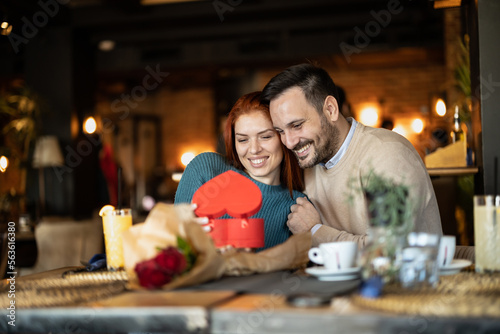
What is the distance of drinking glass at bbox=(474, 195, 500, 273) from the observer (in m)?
1.25

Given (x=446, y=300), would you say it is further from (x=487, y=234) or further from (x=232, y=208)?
(x=232, y=208)

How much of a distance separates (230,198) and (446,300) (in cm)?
75

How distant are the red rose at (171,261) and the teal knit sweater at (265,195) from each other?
0.90 m

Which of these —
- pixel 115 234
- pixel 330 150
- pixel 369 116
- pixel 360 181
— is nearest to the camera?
pixel 115 234

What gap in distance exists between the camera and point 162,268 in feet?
3.64

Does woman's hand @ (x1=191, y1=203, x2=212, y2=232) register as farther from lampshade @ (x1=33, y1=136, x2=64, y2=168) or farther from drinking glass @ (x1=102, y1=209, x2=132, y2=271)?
lampshade @ (x1=33, y1=136, x2=64, y2=168)

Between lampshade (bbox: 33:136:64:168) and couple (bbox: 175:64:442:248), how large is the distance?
4399mm

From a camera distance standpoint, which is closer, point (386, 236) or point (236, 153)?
point (386, 236)

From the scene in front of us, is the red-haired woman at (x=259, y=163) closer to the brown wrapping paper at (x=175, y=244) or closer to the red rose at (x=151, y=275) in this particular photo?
the brown wrapping paper at (x=175, y=244)

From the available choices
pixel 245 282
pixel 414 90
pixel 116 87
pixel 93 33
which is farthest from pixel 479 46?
pixel 116 87

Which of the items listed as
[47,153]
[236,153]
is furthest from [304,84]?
[47,153]

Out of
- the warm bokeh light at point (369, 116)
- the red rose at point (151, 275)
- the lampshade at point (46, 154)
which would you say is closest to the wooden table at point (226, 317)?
the red rose at point (151, 275)

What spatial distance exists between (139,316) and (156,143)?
10658 millimetres

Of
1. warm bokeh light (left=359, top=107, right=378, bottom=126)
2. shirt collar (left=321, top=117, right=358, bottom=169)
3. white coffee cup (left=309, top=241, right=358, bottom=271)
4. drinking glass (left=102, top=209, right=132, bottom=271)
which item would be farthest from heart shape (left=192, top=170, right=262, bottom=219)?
warm bokeh light (left=359, top=107, right=378, bottom=126)
